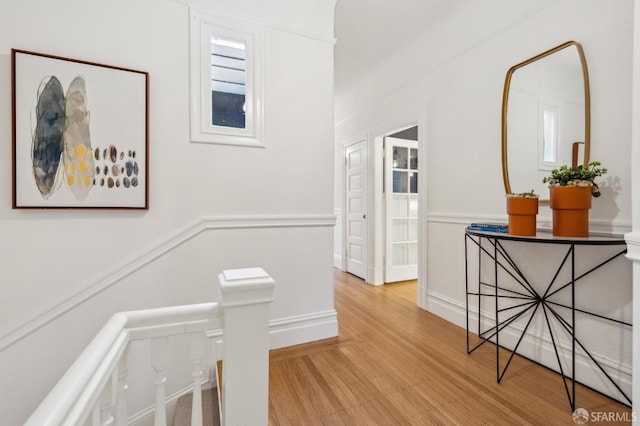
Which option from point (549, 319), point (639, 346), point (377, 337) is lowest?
point (377, 337)

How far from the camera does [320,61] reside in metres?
2.27

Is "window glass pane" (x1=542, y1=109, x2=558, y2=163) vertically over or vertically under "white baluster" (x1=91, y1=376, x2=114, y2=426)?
over

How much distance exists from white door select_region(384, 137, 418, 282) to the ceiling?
1024 millimetres

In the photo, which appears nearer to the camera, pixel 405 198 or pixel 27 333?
pixel 27 333

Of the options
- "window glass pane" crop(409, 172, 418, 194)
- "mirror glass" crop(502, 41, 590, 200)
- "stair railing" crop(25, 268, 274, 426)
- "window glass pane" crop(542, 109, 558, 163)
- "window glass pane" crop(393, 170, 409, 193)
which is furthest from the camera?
"window glass pane" crop(409, 172, 418, 194)

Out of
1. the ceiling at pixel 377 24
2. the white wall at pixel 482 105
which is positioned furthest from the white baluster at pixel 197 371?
the ceiling at pixel 377 24

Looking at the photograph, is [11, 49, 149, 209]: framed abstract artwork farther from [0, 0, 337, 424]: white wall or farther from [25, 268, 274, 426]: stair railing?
[25, 268, 274, 426]: stair railing

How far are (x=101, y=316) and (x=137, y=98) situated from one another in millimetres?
1324

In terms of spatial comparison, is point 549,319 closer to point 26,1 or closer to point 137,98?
point 137,98

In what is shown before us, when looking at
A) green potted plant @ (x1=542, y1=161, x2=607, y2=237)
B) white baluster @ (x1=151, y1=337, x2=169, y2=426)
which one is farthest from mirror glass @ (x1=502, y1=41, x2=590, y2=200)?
white baluster @ (x1=151, y1=337, x2=169, y2=426)

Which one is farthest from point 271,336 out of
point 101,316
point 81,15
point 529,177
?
point 81,15

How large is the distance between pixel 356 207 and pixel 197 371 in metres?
3.40

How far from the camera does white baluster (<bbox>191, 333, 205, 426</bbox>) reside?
94 centimetres

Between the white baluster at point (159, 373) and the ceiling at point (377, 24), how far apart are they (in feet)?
9.30
